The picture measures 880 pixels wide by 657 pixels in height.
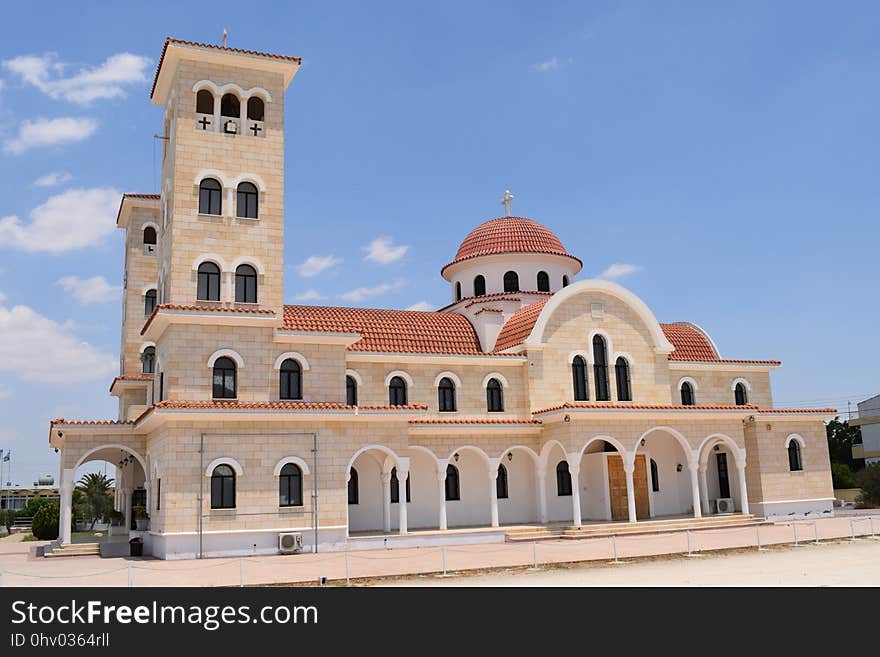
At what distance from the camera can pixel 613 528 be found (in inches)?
1026

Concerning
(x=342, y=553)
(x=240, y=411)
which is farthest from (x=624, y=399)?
(x=240, y=411)

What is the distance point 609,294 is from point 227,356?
14.8 meters

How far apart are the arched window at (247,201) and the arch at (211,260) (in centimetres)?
159

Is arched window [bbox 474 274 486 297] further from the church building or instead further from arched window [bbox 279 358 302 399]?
arched window [bbox 279 358 302 399]

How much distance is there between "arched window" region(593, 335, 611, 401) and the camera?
98.1ft

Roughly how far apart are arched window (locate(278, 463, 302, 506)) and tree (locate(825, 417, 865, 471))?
46.9 m

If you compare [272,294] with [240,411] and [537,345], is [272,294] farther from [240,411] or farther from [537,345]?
[537,345]

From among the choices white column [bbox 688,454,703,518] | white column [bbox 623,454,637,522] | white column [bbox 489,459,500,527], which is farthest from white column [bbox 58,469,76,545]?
white column [bbox 688,454,703,518]

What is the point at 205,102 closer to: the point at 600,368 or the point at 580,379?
the point at 580,379

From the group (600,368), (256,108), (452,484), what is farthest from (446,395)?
(256,108)

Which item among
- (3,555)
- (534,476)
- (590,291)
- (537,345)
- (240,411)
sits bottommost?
(3,555)

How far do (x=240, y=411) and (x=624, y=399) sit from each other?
1497 cm

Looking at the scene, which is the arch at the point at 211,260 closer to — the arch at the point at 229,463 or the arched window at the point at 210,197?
the arched window at the point at 210,197
